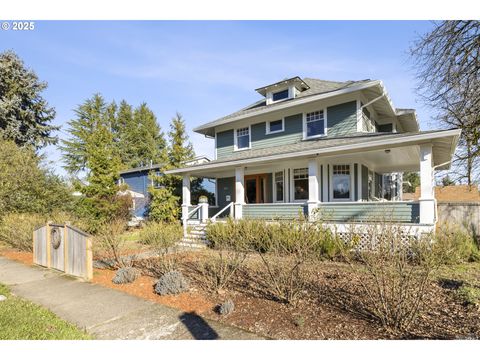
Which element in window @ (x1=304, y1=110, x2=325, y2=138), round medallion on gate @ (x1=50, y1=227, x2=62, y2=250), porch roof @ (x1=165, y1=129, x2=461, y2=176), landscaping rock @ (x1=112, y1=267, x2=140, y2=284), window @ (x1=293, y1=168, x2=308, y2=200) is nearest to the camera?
landscaping rock @ (x1=112, y1=267, x2=140, y2=284)

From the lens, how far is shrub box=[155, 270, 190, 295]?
213 inches

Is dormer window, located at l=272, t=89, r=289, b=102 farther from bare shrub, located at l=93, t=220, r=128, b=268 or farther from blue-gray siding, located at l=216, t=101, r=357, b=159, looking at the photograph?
bare shrub, located at l=93, t=220, r=128, b=268

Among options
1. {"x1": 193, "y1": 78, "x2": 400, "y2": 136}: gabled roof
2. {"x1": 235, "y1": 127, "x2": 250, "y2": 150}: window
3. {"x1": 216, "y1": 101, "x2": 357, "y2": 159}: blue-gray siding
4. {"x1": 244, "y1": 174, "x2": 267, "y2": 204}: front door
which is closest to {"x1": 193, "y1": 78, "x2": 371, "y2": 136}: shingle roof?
{"x1": 193, "y1": 78, "x2": 400, "y2": 136}: gabled roof

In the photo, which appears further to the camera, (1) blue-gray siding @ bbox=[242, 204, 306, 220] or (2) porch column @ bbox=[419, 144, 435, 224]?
(1) blue-gray siding @ bbox=[242, 204, 306, 220]

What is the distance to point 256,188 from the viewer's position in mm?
14836

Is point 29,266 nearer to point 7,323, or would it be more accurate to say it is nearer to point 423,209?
point 7,323

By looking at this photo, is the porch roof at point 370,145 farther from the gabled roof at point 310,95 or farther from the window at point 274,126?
the gabled roof at point 310,95

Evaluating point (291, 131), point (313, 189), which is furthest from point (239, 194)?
point (291, 131)

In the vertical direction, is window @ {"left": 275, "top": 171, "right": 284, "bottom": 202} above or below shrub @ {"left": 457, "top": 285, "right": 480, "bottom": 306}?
above

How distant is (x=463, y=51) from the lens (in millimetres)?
10758

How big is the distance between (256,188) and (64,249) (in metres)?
9.37

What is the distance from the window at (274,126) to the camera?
14.2 m

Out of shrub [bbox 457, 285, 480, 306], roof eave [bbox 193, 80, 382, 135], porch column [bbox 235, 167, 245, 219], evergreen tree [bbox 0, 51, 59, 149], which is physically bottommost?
shrub [bbox 457, 285, 480, 306]
